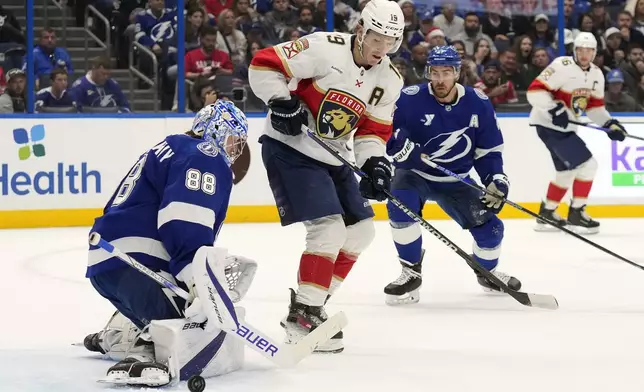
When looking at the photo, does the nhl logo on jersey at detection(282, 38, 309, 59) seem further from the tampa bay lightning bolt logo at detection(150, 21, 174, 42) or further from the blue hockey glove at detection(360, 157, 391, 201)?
the tampa bay lightning bolt logo at detection(150, 21, 174, 42)

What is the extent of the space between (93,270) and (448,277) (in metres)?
2.61

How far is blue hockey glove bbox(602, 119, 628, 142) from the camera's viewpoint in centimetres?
736

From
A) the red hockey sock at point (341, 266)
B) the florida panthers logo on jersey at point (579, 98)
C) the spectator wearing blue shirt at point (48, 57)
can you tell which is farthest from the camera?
the spectator wearing blue shirt at point (48, 57)

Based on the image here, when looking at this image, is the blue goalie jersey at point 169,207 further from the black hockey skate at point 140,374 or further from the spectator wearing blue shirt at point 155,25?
the spectator wearing blue shirt at point 155,25

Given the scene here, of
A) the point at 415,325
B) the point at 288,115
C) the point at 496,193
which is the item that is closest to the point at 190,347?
the point at 288,115

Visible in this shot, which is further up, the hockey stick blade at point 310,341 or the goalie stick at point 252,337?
the goalie stick at point 252,337

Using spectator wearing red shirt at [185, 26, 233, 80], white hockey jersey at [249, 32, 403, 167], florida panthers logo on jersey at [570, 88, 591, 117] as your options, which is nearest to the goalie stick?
white hockey jersey at [249, 32, 403, 167]

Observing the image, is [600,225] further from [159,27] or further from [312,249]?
[312,249]

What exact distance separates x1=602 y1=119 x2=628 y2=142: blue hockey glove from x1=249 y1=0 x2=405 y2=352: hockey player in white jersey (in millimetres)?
3818

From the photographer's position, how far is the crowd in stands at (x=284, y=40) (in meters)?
7.76

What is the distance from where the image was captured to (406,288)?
4.63 m

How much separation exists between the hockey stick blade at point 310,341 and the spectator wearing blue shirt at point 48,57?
4.88m

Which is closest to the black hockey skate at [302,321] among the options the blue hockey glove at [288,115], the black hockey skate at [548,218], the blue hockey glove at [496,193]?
the blue hockey glove at [288,115]

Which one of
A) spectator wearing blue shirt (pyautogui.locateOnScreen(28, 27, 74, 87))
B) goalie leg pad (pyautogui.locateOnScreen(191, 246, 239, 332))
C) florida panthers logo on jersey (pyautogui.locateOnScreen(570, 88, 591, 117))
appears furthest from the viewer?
spectator wearing blue shirt (pyautogui.locateOnScreen(28, 27, 74, 87))
